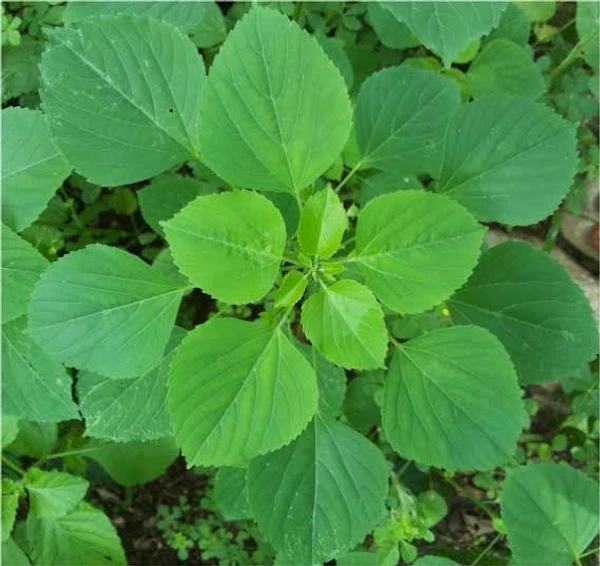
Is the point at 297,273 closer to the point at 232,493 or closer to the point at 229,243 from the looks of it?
the point at 229,243

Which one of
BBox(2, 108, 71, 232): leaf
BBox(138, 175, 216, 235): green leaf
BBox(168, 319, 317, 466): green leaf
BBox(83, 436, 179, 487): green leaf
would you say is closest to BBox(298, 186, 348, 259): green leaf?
BBox(168, 319, 317, 466): green leaf

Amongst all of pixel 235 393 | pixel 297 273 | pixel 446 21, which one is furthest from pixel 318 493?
pixel 446 21

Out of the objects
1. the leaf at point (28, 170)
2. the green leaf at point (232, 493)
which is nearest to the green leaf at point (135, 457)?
the green leaf at point (232, 493)

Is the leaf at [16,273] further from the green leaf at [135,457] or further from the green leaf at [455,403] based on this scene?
the green leaf at [455,403]

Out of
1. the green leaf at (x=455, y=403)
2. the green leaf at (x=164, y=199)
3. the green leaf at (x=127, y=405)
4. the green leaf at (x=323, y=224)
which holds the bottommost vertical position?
the green leaf at (x=127, y=405)

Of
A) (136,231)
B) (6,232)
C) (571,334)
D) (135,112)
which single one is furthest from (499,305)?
(136,231)

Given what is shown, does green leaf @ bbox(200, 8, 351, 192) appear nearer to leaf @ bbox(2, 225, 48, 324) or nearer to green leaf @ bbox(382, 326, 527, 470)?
green leaf @ bbox(382, 326, 527, 470)

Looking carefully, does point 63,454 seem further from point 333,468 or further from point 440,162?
point 440,162
